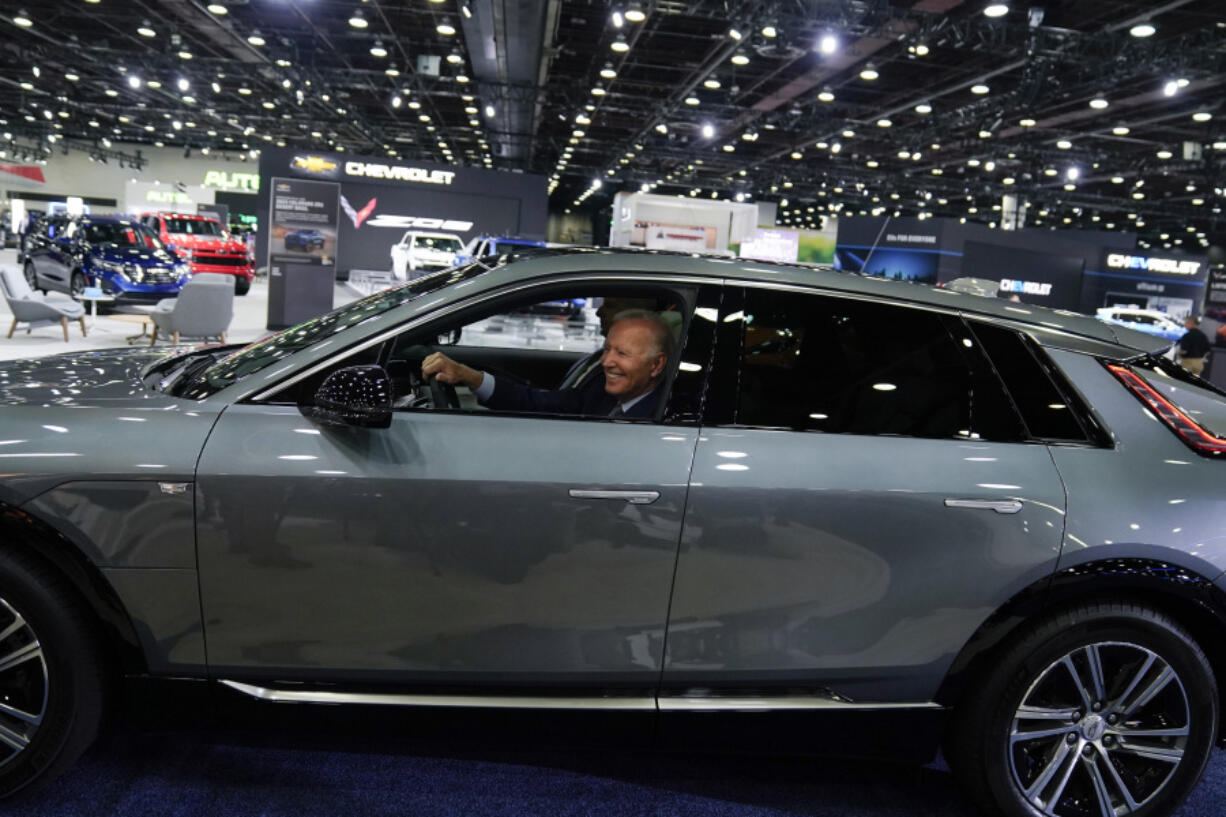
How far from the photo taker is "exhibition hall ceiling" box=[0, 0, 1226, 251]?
15.2 m

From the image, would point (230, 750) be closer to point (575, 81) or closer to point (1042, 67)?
point (1042, 67)

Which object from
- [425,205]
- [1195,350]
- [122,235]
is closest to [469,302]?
[1195,350]

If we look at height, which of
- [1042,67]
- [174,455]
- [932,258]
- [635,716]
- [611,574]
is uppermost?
[1042,67]

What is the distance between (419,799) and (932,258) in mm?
27143

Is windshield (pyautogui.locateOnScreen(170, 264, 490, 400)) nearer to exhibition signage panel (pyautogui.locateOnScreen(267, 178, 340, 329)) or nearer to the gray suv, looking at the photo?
the gray suv

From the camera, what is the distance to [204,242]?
757 inches

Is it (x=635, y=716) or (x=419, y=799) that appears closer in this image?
(x=635, y=716)

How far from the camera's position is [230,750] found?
8.52 ft

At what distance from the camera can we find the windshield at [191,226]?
1927cm

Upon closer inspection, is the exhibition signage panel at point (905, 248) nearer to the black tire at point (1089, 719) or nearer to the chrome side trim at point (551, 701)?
the black tire at point (1089, 719)

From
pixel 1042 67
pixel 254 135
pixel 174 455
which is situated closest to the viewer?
pixel 174 455

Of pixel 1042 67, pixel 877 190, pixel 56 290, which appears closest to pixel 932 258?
pixel 1042 67

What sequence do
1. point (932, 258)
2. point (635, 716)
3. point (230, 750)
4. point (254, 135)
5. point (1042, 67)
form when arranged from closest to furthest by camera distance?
point (635, 716) → point (230, 750) → point (1042, 67) → point (932, 258) → point (254, 135)

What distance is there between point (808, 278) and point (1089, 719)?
1363 mm
